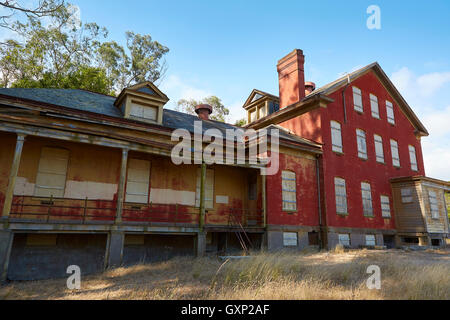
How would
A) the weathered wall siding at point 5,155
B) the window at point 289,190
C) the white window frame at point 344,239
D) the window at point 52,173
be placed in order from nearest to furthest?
the weathered wall siding at point 5,155 → the window at point 52,173 → the window at point 289,190 → the white window frame at point 344,239

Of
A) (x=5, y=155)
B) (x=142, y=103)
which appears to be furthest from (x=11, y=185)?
(x=142, y=103)

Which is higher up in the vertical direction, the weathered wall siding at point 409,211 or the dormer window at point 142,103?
the dormer window at point 142,103

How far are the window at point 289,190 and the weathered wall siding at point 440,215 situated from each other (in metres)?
9.44

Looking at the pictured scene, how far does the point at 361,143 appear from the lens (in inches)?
803

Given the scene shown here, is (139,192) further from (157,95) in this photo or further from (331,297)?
(331,297)

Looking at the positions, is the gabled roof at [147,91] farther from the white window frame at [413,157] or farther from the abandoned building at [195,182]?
the white window frame at [413,157]

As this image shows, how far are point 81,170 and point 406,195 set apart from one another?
19831 mm

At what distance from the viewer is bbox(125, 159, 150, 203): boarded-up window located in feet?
43.4

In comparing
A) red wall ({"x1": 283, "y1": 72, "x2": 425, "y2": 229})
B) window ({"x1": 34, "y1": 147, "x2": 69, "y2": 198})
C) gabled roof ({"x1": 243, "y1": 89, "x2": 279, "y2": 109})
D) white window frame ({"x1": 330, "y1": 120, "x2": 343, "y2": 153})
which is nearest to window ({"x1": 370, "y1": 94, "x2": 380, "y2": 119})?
red wall ({"x1": 283, "y1": 72, "x2": 425, "y2": 229})

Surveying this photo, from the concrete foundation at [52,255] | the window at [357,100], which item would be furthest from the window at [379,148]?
the concrete foundation at [52,255]

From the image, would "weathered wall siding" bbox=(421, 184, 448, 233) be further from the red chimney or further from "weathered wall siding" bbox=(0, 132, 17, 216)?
"weathered wall siding" bbox=(0, 132, 17, 216)

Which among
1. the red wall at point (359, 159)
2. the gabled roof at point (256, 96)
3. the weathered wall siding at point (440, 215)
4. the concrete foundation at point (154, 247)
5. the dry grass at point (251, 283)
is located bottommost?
the dry grass at point (251, 283)

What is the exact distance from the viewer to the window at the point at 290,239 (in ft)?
50.5
